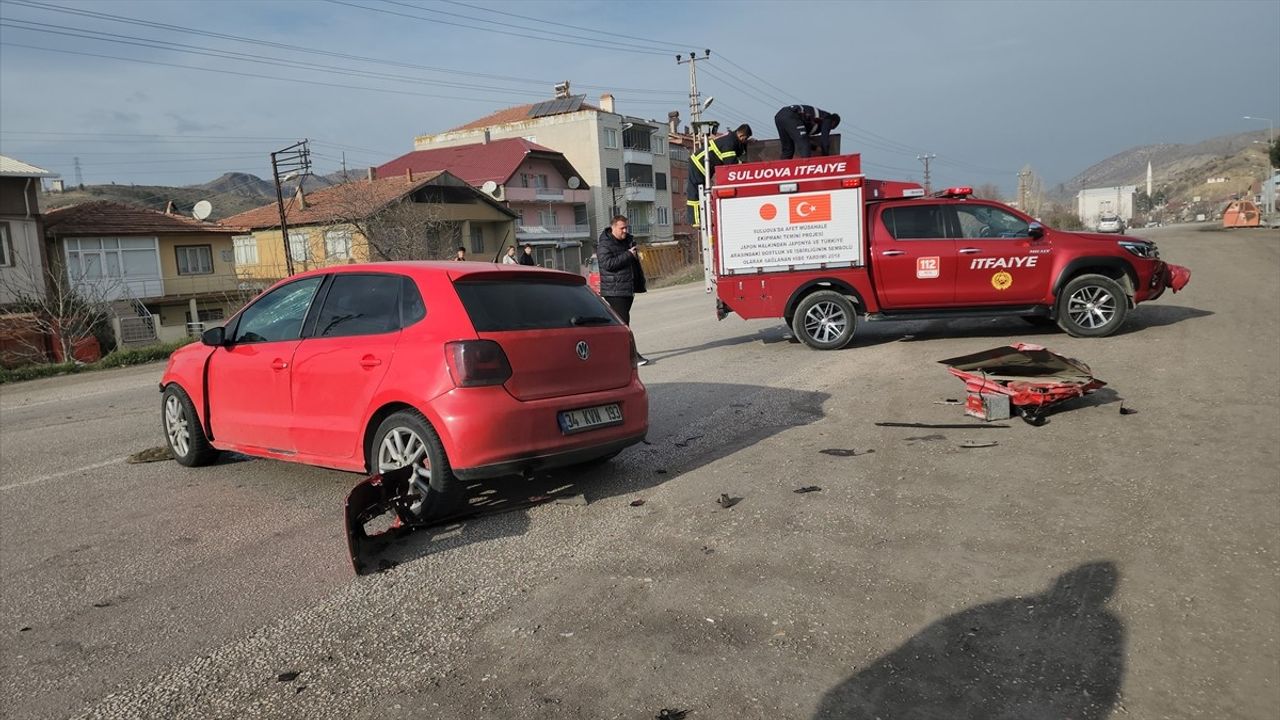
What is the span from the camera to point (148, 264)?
4488 cm

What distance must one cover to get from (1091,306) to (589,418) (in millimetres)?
8248

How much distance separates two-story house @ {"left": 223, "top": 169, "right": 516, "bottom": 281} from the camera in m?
38.2

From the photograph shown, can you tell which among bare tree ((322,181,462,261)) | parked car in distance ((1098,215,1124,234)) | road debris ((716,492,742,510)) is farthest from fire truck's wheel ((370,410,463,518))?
parked car in distance ((1098,215,1124,234))

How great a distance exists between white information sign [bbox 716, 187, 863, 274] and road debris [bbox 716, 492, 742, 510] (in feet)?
22.5

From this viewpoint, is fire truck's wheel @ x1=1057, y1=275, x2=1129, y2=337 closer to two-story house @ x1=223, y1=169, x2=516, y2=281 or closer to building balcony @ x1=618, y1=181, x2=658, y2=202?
two-story house @ x1=223, y1=169, x2=516, y2=281

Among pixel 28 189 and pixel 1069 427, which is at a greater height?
pixel 28 189

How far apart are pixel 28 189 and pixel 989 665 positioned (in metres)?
43.1

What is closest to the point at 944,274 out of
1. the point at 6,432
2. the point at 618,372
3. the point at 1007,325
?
the point at 1007,325

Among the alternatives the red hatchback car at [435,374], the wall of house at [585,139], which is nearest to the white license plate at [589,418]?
the red hatchback car at [435,374]

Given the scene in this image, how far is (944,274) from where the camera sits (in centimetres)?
1103

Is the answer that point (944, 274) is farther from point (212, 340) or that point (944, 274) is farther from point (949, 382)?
point (212, 340)

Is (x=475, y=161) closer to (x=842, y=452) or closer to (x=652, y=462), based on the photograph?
(x=652, y=462)

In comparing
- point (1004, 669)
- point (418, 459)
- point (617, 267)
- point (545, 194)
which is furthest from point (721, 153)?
point (545, 194)

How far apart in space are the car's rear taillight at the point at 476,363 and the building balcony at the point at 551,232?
184 feet
